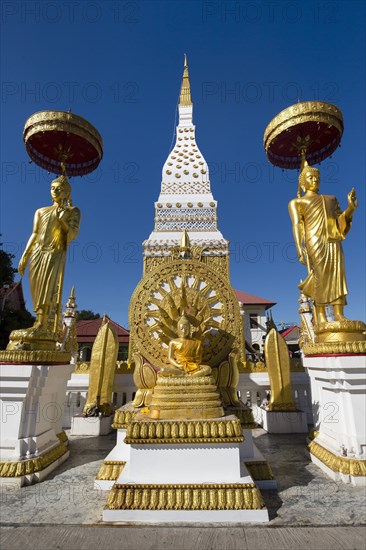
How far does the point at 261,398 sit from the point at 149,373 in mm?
3961

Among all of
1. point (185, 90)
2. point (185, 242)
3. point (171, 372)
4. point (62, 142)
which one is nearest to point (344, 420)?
point (171, 372)

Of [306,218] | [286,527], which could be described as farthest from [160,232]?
[286,527]

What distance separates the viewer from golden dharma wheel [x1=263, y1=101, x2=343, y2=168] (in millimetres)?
6215

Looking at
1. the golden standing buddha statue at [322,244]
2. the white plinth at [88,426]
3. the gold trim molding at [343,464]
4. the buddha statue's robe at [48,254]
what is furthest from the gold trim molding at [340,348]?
the white plinth at [88,426]

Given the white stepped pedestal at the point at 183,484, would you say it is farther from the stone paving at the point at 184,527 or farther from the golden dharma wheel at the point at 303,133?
the golden dharma wheel at the point at 303,133

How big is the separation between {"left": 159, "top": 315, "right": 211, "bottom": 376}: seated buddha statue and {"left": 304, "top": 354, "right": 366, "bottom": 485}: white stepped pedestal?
2.02 meters

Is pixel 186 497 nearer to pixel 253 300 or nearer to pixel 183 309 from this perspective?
pixel 183 309

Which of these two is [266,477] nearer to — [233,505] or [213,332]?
[233,505]

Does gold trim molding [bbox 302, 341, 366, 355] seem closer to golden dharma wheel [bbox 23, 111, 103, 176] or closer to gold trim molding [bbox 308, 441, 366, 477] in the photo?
gold trim molding [bbox 308, 441, 366, 477]

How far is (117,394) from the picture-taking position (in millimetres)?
7949

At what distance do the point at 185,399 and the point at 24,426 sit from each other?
8.70 ft

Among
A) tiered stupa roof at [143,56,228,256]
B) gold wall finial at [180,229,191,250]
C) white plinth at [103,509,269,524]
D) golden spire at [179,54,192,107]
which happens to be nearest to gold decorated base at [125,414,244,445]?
white plinth at [103,509,269,524]

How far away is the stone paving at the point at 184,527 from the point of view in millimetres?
2957

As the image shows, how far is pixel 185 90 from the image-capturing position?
1177cm
